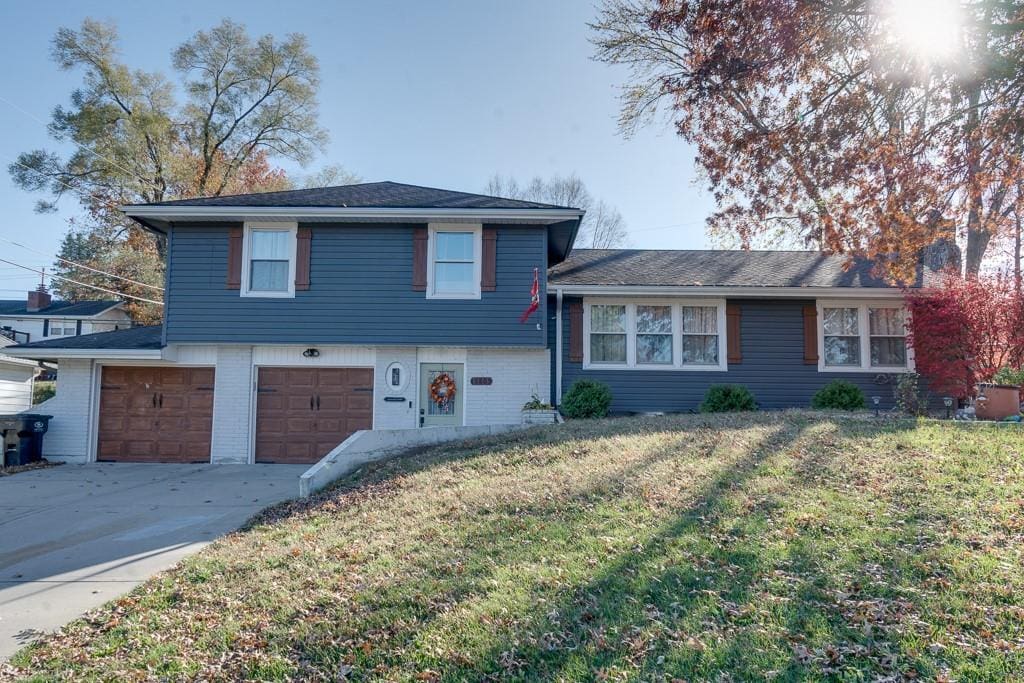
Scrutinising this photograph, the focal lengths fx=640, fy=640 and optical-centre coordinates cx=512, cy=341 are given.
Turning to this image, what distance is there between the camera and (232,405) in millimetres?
12695

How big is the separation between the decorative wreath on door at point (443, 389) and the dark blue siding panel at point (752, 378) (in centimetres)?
228

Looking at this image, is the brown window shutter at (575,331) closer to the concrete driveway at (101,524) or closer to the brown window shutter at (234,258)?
the concrete driveway at (101,524)

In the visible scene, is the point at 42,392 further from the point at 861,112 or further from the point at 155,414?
the point at 861,112

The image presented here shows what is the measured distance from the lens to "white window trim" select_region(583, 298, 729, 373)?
13172 mm

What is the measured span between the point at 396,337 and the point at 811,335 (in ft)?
27.9

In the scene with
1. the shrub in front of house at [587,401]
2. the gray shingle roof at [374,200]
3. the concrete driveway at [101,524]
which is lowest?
the concrete driveway at [101,524]

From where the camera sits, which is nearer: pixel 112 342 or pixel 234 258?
pixel 234 258

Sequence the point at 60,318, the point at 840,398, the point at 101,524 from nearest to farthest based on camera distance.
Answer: the point at 101,524
the point at 840,398
the point at 60,318

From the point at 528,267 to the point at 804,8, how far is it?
20.3 feet

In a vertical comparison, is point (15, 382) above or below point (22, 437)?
above

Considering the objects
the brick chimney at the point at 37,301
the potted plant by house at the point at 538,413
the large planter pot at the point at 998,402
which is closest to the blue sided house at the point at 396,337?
the potted plant by house at the point at 538,413

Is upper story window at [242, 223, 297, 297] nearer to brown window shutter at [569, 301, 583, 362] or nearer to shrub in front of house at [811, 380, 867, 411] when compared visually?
brown window shutter at [569, 301, 583, 362]

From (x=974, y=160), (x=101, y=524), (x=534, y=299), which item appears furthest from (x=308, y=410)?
(x=974, y=160)

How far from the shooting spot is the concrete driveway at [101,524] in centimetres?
492
